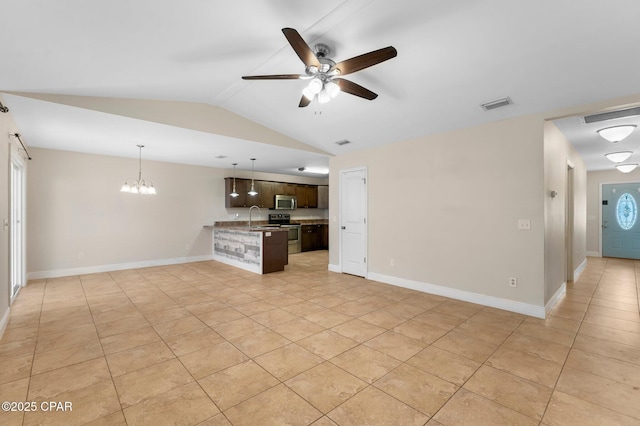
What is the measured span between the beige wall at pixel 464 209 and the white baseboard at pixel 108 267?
468 centimetres

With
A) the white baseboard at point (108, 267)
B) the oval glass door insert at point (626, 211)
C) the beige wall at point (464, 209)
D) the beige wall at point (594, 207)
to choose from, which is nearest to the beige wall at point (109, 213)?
the white baseboard at point (108, 267)

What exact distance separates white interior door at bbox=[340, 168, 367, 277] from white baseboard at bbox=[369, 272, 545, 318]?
1.97 feet

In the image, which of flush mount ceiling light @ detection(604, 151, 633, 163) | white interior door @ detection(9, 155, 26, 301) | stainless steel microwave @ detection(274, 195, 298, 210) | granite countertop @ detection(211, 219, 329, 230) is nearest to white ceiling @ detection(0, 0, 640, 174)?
white interior door @ detection(9, 155, 26, 301)

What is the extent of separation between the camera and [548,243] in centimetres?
349

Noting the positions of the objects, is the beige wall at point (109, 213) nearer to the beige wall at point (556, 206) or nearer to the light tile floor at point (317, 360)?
the light tile floor at point (317, 360)

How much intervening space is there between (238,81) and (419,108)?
92.6 inches

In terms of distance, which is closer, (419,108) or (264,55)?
(264,55)

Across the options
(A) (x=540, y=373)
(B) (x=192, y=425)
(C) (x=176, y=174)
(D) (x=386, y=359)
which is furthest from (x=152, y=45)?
(C) (x=176, y=174)

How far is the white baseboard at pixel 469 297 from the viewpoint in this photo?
11.1 ft

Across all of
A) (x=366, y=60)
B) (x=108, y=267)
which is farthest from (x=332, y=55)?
(x=108, y=267)

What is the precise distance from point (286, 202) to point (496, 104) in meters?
6.33

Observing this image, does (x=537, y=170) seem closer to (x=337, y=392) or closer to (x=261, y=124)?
(x=337, y=392)

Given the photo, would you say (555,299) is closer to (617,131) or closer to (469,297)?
(469,297)

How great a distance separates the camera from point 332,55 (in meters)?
2.77
